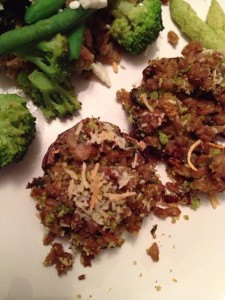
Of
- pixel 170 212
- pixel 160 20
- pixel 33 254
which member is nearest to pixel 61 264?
pixel 33 254

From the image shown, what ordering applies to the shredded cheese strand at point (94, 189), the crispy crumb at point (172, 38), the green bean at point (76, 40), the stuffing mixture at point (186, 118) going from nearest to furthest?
the shredded cheese strand at point (94, 189) < the green bean at point (76, 40) < the stuffing mixture at point (186, 118) < the crispy crumb at point (172, 38)

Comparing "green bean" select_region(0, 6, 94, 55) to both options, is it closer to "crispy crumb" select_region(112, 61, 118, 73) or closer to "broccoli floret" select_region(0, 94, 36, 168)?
"broccoli floret" select_region(0, 94, 36, 168)

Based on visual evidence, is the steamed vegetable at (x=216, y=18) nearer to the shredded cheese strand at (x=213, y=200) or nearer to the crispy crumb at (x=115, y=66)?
the crispy crumb at (x=115, y=66)

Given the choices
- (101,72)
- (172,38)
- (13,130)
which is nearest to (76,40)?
(101,72)

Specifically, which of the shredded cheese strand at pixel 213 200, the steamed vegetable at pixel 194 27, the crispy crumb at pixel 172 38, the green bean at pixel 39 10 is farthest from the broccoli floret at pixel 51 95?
the shredded cheese strand at pixel 213 200

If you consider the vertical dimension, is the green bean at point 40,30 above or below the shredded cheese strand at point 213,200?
above

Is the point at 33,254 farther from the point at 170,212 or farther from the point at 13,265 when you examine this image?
the point at 170,212
